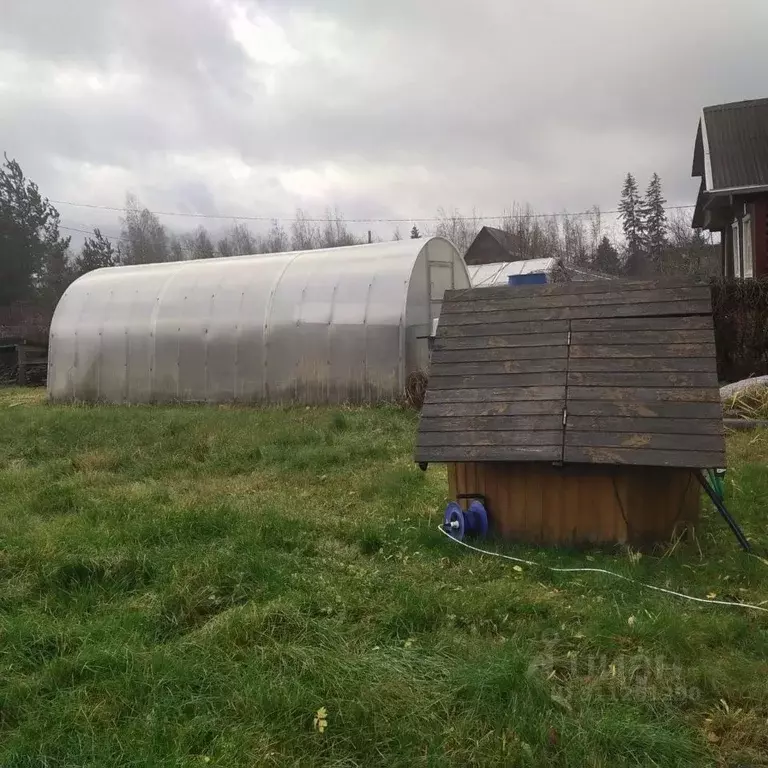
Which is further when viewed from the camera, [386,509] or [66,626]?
[386,509]

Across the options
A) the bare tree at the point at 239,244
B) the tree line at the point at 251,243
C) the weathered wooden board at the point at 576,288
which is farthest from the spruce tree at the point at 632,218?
the weathered wooden board at the point at 576,288

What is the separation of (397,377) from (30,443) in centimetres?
644

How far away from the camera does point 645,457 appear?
15.4 ft

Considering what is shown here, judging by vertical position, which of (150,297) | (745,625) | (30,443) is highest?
(150,297)

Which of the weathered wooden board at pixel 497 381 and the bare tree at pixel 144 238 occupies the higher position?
the bare tree at pixel 144 238

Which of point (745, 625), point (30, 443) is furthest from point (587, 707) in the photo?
point (30, 443)

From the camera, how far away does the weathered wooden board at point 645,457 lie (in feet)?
14.8

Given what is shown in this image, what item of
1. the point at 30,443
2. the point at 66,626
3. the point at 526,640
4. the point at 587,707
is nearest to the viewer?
the point at 587,707

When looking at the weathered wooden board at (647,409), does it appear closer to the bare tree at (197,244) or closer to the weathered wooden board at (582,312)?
the weathered wooden board at (582,312)

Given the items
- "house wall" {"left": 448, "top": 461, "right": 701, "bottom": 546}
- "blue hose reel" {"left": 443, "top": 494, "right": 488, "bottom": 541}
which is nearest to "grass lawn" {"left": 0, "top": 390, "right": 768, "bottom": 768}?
"blue hose reel" {"left": 443, "top": 494, "right": 488, "bottom": 541}

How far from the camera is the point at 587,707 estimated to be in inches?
115

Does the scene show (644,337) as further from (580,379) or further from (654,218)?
(654,218)

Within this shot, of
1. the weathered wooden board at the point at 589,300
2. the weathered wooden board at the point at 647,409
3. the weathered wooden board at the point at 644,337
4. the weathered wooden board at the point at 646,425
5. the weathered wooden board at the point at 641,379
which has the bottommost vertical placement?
the weathered wooden board at the point at 646,425

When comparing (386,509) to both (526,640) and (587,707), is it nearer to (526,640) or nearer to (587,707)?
(526,640)
